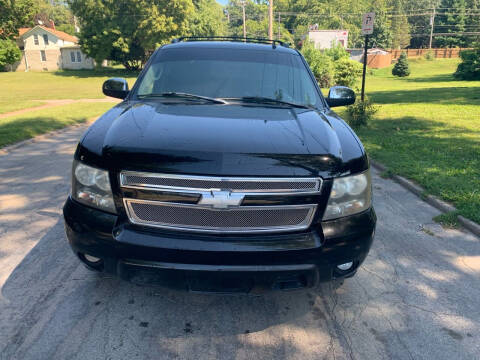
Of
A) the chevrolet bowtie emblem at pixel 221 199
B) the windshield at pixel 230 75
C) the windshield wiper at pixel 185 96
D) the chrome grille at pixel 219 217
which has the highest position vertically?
the windshield at pixel 230 75

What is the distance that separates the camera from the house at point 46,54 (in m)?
57.8

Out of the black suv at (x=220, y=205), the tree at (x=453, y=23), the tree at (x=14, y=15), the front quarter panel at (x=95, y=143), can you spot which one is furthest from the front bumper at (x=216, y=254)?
the tree at (x=453, y=23)

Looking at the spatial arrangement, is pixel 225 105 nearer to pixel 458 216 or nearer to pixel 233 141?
pixel 233 141

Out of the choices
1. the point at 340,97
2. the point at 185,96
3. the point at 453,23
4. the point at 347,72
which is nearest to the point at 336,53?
the point at 347,72

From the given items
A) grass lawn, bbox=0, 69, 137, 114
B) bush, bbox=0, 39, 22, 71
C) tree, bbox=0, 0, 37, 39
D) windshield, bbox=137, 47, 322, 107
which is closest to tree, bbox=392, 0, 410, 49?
grass lawn, bbox=0, 69, 137, 114

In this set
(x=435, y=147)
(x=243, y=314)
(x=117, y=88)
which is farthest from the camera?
(x=435, y=147)

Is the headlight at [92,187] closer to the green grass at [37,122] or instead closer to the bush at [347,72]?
the green grass at [37,122]

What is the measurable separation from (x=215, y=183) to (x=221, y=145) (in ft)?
0.84

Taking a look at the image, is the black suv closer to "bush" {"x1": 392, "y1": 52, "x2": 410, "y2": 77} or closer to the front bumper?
the front bumper

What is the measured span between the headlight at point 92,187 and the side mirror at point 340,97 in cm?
260

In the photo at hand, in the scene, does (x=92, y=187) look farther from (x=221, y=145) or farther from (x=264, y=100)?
(x=264, y=100)

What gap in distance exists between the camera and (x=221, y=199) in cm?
229

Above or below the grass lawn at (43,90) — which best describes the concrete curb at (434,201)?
above

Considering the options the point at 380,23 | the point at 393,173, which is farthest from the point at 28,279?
the point at 380,23
